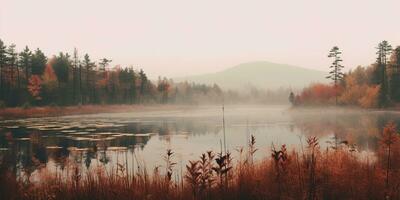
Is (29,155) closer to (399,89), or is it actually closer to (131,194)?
(131,194)

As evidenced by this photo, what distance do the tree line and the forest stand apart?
48.0 m

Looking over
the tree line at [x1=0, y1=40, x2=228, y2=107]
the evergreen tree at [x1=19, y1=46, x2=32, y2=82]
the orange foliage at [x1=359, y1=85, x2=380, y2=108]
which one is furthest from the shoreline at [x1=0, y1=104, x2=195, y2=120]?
the orange foliage at [x1=359, y1=85, x2=380, y2=108]

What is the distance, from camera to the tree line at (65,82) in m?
77.8

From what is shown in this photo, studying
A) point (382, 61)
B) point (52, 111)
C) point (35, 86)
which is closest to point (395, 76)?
point (382, 61)

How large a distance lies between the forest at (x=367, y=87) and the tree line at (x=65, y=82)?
157 ft

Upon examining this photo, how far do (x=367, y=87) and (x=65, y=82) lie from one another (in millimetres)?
67740

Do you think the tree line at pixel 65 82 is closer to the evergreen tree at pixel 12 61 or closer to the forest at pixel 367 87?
the evergreen tree at pixel 12 61

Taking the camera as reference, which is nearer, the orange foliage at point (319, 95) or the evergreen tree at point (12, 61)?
the evergreen tree at point (12, 61)

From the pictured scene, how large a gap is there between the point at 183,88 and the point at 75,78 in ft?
273

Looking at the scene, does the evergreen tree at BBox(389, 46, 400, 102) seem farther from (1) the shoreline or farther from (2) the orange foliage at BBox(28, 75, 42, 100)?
(2) the orange foliage at BBox(28, 75, 42, 100)

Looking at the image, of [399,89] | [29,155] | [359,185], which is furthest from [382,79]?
[359,185]

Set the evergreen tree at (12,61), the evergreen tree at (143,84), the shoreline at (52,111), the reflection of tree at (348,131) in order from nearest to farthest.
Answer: the reflection of tree at (348,131), the shoreline at (52,111), the evergreen tree at (12,61), the evergreen tree at (143,84)

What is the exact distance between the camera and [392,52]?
8981 cm

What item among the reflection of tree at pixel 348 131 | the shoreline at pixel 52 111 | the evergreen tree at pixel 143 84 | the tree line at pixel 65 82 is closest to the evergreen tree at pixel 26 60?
the tree line at pixel 65 82
